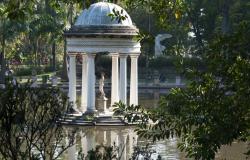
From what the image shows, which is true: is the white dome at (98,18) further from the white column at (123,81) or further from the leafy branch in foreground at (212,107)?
the leafy branch in foreground at (212,107)

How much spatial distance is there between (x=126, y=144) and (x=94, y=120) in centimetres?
617

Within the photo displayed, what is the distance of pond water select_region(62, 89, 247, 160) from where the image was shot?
19.1m

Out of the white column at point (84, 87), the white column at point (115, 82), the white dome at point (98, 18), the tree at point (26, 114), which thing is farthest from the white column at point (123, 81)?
the tree at point (26, 114)

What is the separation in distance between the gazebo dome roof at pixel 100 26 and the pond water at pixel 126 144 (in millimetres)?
3892

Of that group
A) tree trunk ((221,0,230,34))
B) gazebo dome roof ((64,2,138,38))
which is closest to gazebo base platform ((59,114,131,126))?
gazebo dome roof ((64,2,138,38))

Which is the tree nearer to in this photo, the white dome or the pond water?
the pond water

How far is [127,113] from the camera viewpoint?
829cm

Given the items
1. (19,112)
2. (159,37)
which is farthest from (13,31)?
(19,112)

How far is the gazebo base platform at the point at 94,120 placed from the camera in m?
26.9

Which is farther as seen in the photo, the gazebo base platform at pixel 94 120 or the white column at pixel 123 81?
the white column at pixel 123 81

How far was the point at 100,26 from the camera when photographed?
27516 mm

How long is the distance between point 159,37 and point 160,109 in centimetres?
5220

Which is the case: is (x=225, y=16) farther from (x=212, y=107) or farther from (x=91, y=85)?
(x=212, y=107)

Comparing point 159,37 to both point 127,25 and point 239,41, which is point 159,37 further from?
point 239,41
